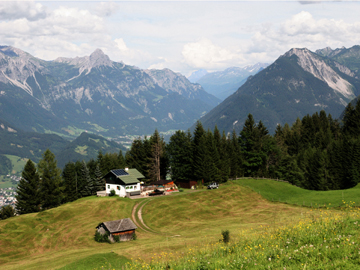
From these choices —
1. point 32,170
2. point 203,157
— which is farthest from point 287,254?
point 32,170

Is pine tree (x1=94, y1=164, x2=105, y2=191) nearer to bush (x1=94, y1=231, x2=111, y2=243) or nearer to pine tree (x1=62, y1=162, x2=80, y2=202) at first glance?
pine tree (x1=62, y1=162, x2=80, y2=202)

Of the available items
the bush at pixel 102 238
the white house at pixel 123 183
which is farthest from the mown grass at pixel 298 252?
Result: the white house at pixel 123 183

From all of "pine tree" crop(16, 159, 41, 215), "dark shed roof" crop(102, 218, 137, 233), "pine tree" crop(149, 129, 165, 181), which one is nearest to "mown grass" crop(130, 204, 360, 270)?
"dark shed roof" crop(102, 218, 137, 233)

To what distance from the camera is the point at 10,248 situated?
52.0 meters

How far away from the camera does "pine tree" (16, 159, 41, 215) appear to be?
8894 centimetres

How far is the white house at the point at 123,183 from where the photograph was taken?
89.1 meters

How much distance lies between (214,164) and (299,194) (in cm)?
3043

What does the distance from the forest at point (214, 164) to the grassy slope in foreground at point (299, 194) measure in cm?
1426

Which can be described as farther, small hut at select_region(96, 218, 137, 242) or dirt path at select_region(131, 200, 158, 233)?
dirt path at select_region(131, 200, 158, 233)

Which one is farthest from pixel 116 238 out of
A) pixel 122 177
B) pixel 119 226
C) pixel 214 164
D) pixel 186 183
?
pixel 214 164

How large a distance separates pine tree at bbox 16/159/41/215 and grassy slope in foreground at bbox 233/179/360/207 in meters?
64.5

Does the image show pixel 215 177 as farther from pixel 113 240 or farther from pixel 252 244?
pixel 252 244

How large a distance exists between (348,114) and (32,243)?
126809 millimetres

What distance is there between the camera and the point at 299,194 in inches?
3100
